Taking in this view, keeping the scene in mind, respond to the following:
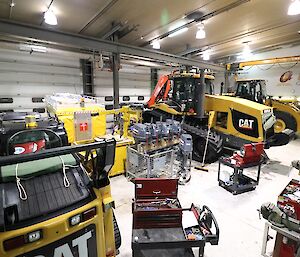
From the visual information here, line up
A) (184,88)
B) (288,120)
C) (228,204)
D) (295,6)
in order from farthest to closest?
1. (288,120)
2. (184,88)
3. (295,6)
4. (228,204)

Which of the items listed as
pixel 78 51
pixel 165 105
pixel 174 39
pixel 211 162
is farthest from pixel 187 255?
pixel 78 51

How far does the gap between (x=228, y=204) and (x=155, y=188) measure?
5.09 ft

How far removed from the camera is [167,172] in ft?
13.7

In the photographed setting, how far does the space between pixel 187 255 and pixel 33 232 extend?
1604mm

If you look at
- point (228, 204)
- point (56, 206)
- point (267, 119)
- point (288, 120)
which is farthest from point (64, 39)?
point (288, 120)

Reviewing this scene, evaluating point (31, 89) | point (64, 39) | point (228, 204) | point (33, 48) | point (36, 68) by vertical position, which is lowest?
point (228, 204)

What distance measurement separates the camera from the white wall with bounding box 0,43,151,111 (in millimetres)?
6384

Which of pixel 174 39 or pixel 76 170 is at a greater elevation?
pixel 174 39

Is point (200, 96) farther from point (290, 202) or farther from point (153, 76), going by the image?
point (153, 76)

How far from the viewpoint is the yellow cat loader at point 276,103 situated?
6.44 m

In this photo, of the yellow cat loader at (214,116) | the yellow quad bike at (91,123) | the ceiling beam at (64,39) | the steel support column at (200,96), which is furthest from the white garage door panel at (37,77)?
the steel support column at (200,96)

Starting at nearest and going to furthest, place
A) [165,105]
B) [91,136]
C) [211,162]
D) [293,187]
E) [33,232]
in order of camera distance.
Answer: [33,232] → [293,187] → [91,136] → [211,162] → [165,105]

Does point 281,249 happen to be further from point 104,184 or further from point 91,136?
point 91,136

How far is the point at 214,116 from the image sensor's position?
547 cm
